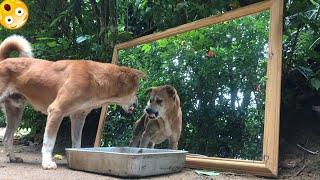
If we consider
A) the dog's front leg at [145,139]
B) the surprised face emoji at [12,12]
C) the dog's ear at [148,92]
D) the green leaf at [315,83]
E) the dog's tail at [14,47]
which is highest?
the surprised face emoji at [12,12]

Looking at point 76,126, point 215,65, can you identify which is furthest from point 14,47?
point 215,65

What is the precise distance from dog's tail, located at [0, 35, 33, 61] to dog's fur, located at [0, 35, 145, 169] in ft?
0.87

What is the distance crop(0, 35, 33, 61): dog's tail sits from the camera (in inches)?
144

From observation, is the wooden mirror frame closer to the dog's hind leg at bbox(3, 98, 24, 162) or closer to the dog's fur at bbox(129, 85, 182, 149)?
the dog's fur at bbox(129, 85, 182, 149)

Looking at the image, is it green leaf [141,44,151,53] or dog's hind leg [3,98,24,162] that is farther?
green leaf [141,44,151,53]

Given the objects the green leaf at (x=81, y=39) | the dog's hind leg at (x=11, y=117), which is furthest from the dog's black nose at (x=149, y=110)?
the green leaf at (x=81, y=39)

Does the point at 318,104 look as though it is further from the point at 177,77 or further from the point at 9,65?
the point at 9,65

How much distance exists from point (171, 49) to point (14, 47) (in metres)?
1.54

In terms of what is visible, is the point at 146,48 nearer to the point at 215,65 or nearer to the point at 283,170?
the point at 215,65

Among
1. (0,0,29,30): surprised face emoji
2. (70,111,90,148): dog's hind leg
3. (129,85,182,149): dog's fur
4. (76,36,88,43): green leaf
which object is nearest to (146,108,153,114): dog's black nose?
(129,85,182,149): dog's fur

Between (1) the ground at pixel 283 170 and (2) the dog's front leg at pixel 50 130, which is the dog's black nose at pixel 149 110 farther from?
(2) the dog's front leg at pixel 50 130

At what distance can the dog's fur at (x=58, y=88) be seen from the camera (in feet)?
9.97

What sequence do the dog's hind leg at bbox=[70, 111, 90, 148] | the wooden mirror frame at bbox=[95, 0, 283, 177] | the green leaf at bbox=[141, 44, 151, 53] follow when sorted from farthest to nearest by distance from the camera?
the green leaf at bbox=[141, 44, 151, 53]
the dog's hind leg at bbox=[70, 111, 90, 148]
the wooden mirror frame at bbox=[95, 0, 283, 177]

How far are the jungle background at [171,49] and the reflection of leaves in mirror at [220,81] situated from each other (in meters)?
0.01
